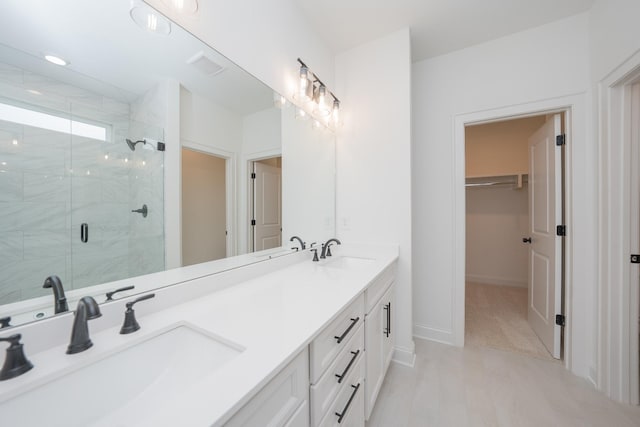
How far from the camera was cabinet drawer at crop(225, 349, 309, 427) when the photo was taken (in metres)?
0.52

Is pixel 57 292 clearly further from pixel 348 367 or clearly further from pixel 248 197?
pixel 348 367

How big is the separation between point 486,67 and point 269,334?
109 inches

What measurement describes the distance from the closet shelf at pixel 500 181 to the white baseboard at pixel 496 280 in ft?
4.82

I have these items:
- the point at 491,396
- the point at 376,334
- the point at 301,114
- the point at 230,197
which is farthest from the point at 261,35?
the point at 491,396

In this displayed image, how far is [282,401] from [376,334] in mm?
922

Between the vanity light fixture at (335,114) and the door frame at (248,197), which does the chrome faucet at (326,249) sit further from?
the vanity light fixture at (335,114)

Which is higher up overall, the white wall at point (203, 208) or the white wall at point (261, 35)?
the white wall at point (261, 35)

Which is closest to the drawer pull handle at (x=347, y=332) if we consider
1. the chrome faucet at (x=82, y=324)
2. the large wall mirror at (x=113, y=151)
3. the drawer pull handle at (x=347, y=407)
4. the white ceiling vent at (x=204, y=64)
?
the drawer pull handle at (x=347, y=407)

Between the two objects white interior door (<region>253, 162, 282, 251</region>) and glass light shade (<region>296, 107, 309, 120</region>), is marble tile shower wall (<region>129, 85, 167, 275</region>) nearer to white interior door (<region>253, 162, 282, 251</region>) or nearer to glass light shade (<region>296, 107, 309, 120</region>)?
white interior door (<region>253, 162, 282, 251</region>)

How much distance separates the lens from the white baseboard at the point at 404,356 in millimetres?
1880

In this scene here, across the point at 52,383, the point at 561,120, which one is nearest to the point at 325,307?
the point at 52,383

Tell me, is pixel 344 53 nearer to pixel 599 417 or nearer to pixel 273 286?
pixel 273 286

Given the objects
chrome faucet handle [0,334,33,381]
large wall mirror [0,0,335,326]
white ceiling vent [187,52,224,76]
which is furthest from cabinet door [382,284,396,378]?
white ceiling vent [187,52,224,76]

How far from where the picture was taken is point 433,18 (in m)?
1.84
